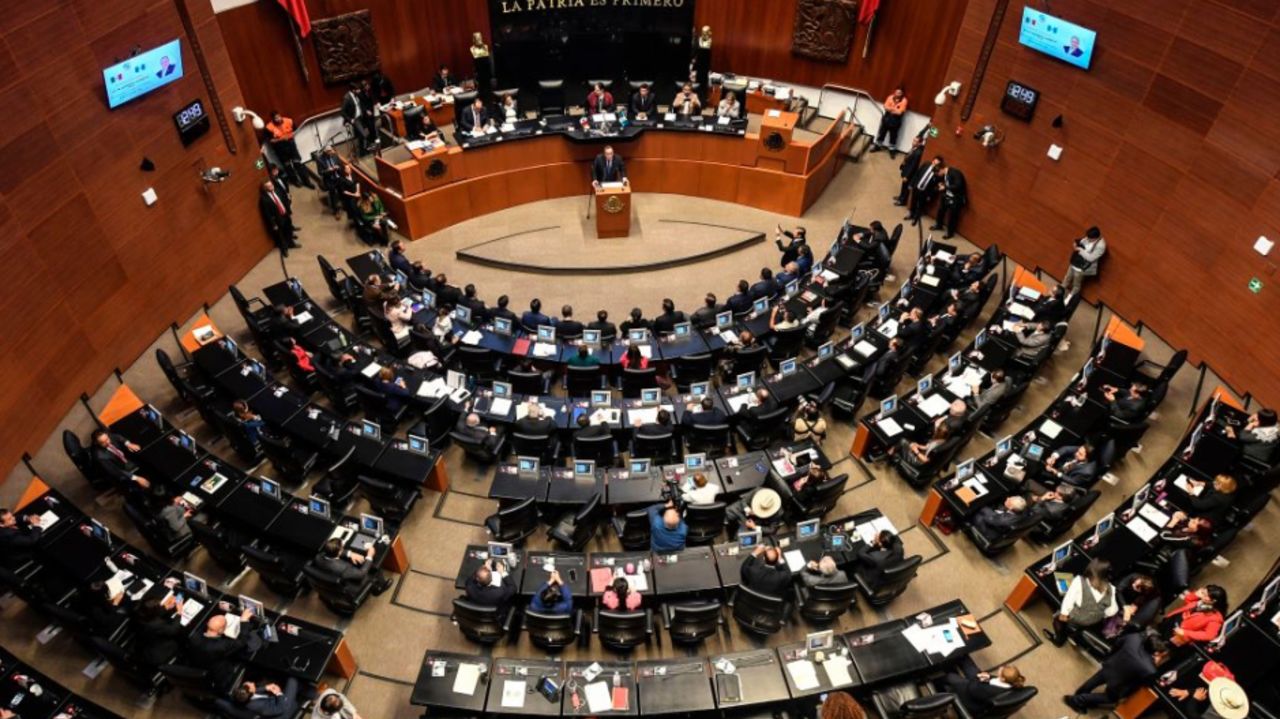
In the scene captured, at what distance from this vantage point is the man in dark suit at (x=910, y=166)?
16312 mm

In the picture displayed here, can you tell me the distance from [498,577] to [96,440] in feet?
18.4

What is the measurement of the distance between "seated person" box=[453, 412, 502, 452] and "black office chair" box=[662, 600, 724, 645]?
351 cm

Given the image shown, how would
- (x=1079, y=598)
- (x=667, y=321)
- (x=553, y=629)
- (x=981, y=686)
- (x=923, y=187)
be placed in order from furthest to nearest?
1. (x=923, y=187)
2. (x=667, y=321)
3. (x=1079, y=598)
4. (x=553, y=629)
5. (x=981, y=686)

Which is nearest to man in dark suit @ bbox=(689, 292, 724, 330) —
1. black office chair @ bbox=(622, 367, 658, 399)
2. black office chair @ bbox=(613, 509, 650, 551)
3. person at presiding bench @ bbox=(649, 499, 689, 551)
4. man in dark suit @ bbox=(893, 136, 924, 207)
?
black office chair @ bbox=(622, 367, 658, 399)

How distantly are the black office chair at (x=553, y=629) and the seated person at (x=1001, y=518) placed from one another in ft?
17.1

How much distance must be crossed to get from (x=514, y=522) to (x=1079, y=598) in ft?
21.8

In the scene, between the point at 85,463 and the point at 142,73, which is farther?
the point at 142,73

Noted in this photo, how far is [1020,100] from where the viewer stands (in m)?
14.1

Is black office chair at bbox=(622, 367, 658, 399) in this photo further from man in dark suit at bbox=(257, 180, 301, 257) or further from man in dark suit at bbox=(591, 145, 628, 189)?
man in dark suit at bbox=(257, 180, 301, 257)

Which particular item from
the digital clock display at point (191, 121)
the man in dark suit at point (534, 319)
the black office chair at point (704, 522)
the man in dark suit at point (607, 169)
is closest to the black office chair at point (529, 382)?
the man in dark suit at point (534, 319)

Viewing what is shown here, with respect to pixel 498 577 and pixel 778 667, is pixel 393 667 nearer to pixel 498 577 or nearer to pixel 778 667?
pixel 498 577

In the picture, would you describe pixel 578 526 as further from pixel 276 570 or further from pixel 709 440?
pixel 276 570

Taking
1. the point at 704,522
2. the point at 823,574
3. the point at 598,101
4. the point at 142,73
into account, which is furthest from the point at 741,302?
the point at 142,73

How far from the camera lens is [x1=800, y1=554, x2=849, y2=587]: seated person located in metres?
8.61
